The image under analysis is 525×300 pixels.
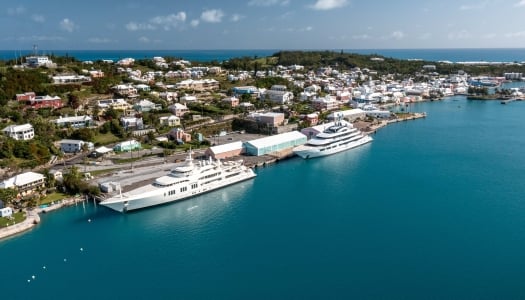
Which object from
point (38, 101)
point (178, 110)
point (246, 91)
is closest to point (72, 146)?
point (38, 101)

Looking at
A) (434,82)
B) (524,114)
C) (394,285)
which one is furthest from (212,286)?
(434,82)

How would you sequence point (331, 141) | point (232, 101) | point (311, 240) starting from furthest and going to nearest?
point (232, 101) → point (331, 141) → point (311, 240)

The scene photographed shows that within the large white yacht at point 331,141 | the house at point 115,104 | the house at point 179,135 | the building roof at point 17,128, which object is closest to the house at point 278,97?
the large white yacht at point 331,141

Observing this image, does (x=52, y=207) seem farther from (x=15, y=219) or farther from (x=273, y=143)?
(x=273, y=143)

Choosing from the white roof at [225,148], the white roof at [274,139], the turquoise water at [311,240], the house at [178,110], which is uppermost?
the house at [178,110]

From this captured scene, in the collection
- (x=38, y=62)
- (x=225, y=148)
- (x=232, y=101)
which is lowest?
(x=225, y=148)

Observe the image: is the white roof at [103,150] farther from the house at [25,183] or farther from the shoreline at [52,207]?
the shoreline at [52,207]

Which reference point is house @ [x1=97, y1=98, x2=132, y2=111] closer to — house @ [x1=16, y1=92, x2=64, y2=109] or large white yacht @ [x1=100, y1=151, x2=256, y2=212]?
house @ [x1=16, y1=92, x2=64, y2=109]

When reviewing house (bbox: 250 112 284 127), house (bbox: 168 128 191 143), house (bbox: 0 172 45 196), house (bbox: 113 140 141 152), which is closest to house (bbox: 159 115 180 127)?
house (bbox: 168 128 191 143)
